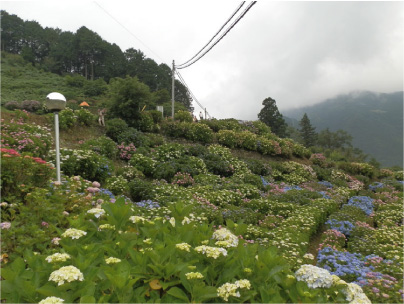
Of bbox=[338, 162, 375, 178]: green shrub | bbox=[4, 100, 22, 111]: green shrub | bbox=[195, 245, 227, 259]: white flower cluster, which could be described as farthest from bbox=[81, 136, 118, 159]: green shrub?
bbox=[338, 162, 375, 178]: green shrub

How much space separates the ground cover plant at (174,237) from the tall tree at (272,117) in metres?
30.4

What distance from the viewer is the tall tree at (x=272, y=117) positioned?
4128 centimetres

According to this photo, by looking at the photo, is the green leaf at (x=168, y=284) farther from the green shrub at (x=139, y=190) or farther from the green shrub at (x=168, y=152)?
the green shrub at (x=168, y=152)

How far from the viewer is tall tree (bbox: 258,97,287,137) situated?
4128 cm

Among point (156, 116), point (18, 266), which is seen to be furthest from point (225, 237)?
point (156, 116)

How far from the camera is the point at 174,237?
2.00m

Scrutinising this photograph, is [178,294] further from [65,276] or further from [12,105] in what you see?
[12,105]

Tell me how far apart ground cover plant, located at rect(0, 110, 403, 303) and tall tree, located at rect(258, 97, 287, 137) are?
30420mm

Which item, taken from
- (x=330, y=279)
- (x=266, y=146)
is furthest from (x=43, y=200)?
(x=266, y=146)

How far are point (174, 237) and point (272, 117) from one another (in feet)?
136

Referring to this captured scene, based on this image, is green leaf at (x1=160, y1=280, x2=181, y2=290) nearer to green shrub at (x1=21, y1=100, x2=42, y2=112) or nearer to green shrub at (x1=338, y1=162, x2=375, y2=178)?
green shrub at (x1=338, y1=162, x2=375, y2=178)

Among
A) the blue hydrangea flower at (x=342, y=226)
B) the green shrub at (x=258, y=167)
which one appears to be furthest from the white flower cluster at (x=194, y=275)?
the green shrub at (x=258, y=167)

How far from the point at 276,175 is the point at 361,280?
9374 mm

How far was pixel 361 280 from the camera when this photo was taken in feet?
11.6
